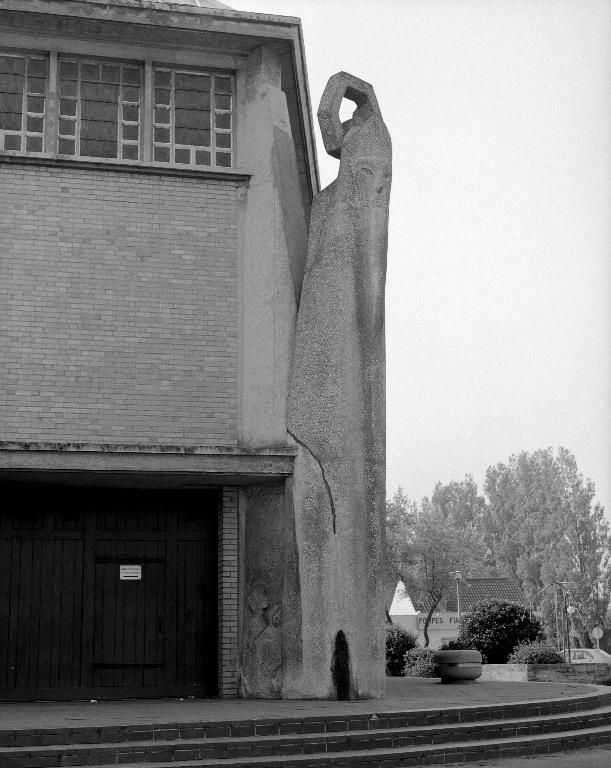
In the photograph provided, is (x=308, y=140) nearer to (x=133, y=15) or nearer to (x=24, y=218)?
(x=133, y=15)

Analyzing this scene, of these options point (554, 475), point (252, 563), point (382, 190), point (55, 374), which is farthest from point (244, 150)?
point (554, 475)

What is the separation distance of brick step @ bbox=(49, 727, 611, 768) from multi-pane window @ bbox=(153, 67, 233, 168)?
8555 millimetres

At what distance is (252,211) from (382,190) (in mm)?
1829

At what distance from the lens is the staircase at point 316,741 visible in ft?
29.9

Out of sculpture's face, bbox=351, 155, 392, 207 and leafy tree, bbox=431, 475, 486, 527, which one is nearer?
sculpture's face, bbox=351, 155, 392, 207

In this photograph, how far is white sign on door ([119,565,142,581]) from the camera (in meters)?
14.4

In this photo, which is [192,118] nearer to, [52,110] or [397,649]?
[52,110]

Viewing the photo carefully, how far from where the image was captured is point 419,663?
89.2ft

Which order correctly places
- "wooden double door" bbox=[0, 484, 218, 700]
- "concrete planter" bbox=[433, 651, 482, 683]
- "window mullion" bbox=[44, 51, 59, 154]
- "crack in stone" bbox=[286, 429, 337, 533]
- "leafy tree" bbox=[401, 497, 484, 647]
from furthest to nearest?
1. "leafy tree" bbox=[401, 497, 484, 647]
2. "concrete planter" bbox=[433, 651, 482, 683]
3. "window mullion" bbox=[44, 51, 59, 154]
4. "wooden double door" bbox=[0, 484, 218, 700]
5. "crack in stone" bbox=[286, 429, 337, 533]

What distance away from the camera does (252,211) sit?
48.8 ft

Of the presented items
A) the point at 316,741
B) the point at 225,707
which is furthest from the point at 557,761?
the point at 225,707

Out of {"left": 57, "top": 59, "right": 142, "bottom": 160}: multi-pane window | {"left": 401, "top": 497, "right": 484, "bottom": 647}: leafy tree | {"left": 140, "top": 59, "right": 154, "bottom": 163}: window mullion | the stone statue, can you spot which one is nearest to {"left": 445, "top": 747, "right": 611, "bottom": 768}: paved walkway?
the stone statue

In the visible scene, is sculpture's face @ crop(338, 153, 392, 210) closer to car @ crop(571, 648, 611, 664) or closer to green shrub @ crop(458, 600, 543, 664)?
green shrub @ crop(458, 600, 543, 664)


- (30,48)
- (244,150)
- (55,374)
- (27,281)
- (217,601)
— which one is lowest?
(217,601)
